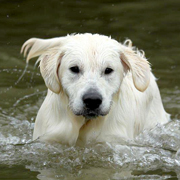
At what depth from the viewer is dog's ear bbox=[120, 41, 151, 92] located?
591 cm

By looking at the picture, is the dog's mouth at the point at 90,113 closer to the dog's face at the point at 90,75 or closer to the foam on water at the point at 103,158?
the dog's face at the point at 90,75

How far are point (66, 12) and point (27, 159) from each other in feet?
21.7

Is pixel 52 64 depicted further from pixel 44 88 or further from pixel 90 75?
pixel 44 88

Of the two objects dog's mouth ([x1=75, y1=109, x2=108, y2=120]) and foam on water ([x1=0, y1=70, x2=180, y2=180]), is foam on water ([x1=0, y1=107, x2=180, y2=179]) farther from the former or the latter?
dog's mouth ([x1=75, y1=109, x2=108, y2=120])

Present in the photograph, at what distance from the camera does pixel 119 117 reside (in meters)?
6.09

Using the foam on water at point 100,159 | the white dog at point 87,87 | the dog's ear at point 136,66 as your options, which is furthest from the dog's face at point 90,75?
the foam on water at point 100,159

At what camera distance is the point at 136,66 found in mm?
5945

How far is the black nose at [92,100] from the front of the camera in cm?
533

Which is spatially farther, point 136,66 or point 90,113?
point 136,66

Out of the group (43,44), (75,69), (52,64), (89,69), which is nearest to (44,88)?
(43,44)

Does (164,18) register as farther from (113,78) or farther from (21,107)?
(113,78)

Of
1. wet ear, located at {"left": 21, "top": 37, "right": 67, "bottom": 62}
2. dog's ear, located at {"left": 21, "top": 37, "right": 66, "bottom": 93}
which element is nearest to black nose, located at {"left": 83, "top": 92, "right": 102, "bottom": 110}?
dog's ear, located at {"left": 21, "top": 37, "right": 66, "bottom": 93}

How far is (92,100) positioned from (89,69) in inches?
14.0

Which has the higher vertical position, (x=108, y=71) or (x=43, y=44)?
(x=43, y=44)
